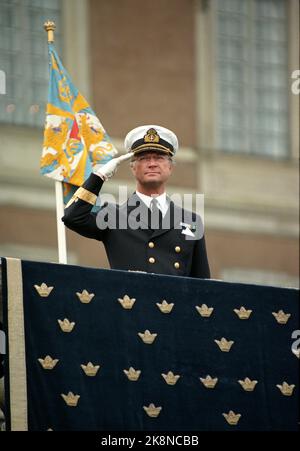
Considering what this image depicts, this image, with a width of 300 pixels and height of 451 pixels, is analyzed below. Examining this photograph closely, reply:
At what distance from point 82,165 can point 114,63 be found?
18518 mm

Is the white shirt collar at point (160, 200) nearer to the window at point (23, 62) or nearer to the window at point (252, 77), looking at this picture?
the window at point (23, 62)

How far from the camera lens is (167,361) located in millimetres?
13617

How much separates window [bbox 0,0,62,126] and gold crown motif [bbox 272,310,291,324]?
1830 cm

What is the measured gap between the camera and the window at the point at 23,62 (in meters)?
32.4

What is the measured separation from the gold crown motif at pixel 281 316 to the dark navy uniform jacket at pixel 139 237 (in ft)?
2.51

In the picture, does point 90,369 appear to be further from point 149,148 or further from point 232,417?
point 149,148

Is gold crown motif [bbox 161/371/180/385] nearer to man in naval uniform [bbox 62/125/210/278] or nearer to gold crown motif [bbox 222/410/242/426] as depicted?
gold crown motif [bbox 222/410/242/426]

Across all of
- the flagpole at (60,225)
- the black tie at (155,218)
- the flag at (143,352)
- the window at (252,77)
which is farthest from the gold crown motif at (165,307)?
the window at (252,77)

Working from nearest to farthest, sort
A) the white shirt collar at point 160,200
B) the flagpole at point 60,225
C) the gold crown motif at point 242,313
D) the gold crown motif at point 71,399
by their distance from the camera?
the gold crown motif at point 71,399 → the gold crown motif at point 242,313 → the white shirt collar at point 160,200 → the flagpole at point 60,225

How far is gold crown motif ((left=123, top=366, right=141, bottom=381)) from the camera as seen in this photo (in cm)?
1353

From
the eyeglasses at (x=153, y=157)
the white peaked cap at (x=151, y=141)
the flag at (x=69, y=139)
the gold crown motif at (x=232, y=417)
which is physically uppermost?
the flag at (x=69, y=139)

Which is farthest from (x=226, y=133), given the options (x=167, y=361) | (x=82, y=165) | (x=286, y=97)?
A: (x=167, y=361)

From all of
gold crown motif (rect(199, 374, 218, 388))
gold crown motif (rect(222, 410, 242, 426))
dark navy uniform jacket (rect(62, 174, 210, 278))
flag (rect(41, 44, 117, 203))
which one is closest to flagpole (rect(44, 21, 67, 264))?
flag (rect(41, 44, 117, 203))

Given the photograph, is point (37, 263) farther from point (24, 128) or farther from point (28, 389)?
point (24, 128)
